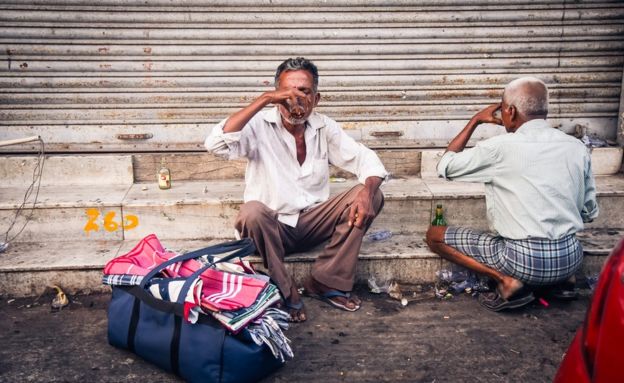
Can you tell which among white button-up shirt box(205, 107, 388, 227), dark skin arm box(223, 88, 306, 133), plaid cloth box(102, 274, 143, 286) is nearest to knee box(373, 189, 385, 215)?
white button-up shirt box(205, 107, 388, 227)

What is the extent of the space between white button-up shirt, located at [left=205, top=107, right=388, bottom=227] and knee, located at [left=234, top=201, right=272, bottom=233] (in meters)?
0.27

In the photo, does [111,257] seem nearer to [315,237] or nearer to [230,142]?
[230,142]

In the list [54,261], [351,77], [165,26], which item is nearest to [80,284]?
[54,261]

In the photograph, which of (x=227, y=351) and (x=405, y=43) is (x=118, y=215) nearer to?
Result: (x=227, y=351)

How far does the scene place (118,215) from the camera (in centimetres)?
460

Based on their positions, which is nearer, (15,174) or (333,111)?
(15,174)

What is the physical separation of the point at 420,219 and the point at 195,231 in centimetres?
187

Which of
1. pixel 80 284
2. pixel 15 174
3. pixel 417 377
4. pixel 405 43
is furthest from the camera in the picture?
pixel 405 43

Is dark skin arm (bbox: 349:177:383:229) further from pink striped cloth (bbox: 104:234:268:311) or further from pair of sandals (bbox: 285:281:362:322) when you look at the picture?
pink striped cloth (bbox: 104:234:268:311)

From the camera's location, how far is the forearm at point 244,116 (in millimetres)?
3707

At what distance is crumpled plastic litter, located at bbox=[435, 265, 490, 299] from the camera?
4.26 metres

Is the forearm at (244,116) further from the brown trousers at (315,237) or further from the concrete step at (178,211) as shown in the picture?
the concrete step at (178,211)

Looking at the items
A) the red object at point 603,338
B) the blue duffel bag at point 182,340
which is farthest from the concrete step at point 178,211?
the red object at point 603,338

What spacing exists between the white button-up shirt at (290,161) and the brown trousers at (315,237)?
4.8 inches
